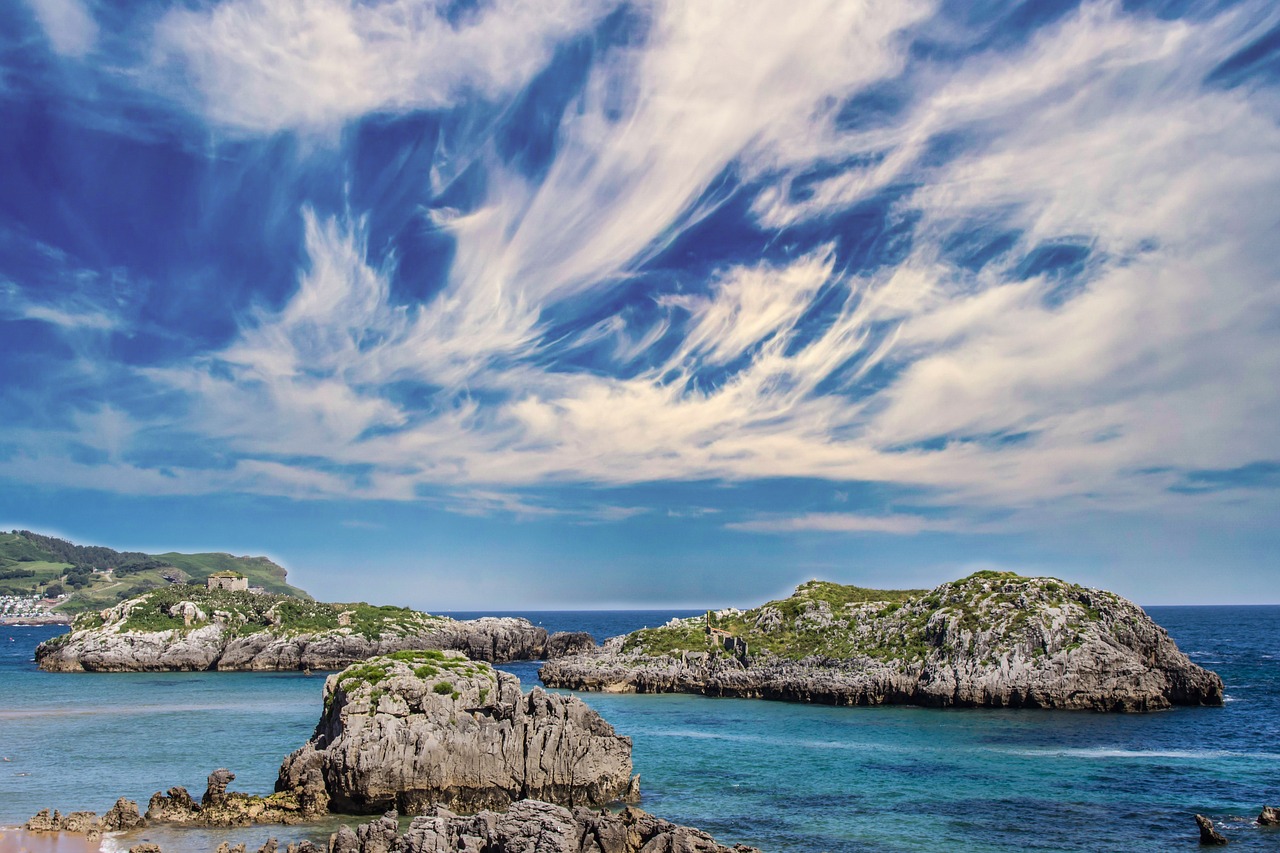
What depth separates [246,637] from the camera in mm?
139625

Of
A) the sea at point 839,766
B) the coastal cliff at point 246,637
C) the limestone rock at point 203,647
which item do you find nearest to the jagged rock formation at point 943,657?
the sea at point 839,766

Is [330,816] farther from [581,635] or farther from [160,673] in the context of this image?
[581,635]

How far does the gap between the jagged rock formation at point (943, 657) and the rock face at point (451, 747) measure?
50975 mm

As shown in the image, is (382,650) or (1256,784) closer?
(1256,784)

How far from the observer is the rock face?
40.7 m

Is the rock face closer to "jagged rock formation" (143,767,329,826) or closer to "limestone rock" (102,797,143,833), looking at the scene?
"jagged rock formation" (143,767,329,826)

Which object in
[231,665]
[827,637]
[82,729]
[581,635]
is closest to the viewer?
[82,729]

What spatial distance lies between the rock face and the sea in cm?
306

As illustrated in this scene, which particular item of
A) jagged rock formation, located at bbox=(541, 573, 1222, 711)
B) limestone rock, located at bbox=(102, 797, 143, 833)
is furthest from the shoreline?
jagged rock formation, located at bbox=(541, 573, 1222, 711)

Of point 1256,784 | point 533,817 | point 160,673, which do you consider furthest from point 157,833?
point 160,673

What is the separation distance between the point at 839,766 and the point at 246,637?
12014 centimetres

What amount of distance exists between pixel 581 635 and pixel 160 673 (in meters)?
72.4

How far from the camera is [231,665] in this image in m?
135

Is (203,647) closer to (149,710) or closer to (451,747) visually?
(149,710)
